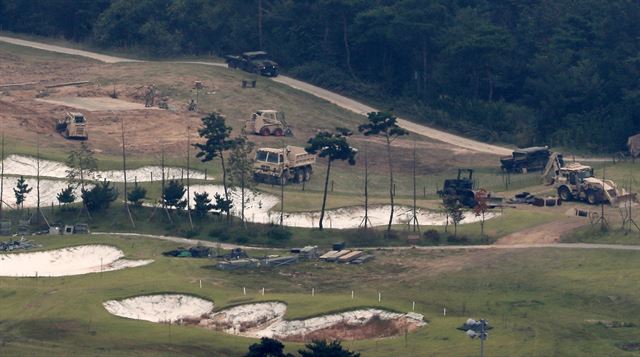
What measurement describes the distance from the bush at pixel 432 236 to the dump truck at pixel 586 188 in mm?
16677

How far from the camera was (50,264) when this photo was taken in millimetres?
124062

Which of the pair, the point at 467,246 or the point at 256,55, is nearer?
the point at 467,246

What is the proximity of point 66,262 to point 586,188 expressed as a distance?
4366 centimetres

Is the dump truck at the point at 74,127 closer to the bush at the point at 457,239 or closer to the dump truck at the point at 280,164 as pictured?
the dump truck at the point at 280,164

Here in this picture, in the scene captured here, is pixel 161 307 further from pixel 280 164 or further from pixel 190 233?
pixel 280 164

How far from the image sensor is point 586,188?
142 meters

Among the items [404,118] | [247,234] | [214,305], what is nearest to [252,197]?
[247,234]

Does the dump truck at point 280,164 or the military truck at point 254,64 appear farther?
the military truck at point 254,64

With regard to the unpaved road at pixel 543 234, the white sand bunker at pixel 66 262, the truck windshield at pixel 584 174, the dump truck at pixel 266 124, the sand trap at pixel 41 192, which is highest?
the dump truck at pixel 266 124

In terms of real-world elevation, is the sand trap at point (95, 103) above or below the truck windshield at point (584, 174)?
above

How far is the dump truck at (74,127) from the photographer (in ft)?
520

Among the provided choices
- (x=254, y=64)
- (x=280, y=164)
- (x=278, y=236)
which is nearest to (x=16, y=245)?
(x=278, y=236)

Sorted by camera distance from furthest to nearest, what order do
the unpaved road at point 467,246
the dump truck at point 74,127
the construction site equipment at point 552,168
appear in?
the dump truck at point 74,127 < the construction site equipment at point 552,168 < the unpaved road at point 467,246

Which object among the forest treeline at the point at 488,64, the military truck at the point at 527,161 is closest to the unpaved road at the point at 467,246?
the military truck at the point at 527,161
